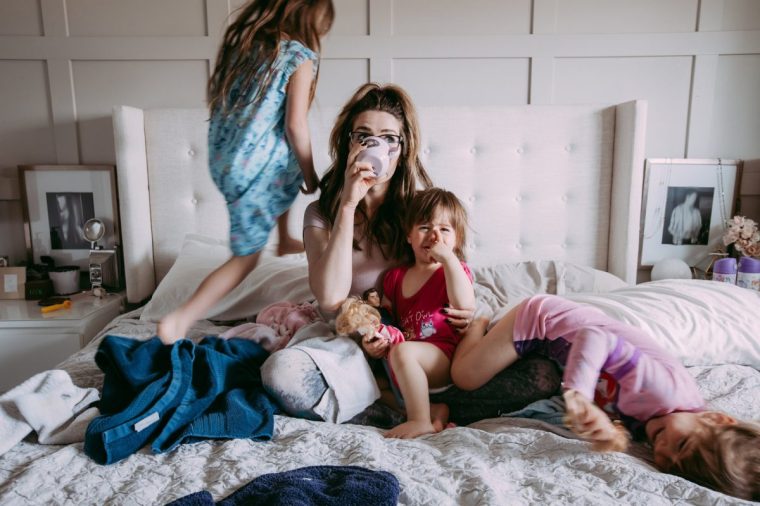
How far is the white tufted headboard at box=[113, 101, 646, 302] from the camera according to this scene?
1900 mm

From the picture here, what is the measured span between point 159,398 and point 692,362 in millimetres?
1319

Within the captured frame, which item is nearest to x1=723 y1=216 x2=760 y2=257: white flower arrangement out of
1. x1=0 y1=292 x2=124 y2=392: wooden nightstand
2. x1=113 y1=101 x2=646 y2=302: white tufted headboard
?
x1=113 y1=101 x2=646 y2=302: white tufted headboard

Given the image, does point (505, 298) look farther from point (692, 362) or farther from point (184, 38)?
point (184, 38)

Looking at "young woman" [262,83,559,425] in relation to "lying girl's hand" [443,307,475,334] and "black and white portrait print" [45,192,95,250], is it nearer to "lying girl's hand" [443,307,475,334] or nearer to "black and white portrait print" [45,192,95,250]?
"lying girl's hand" [443,307,475,334]

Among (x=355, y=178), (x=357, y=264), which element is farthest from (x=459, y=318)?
(x=355, y=178)

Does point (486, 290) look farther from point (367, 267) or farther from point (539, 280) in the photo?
point (367, 267)

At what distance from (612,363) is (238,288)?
3.98 feet

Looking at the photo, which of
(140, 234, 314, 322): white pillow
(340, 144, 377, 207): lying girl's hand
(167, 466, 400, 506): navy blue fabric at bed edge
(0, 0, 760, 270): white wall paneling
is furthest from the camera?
(0, 0, 760, 270): white wall paneling

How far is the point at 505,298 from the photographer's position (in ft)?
5.56

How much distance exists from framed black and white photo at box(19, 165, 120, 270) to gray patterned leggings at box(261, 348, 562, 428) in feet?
4.73

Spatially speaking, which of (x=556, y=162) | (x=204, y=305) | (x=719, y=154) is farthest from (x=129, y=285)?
(x=719, y=154)

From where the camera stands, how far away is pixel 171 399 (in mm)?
979

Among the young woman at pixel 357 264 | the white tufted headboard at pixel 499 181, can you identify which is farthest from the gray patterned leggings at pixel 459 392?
the white tufted headboard at pixel 499 181

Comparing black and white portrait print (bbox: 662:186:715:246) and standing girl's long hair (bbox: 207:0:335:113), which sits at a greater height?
standing girl's long hair (bbox: 207:0:335:113)
